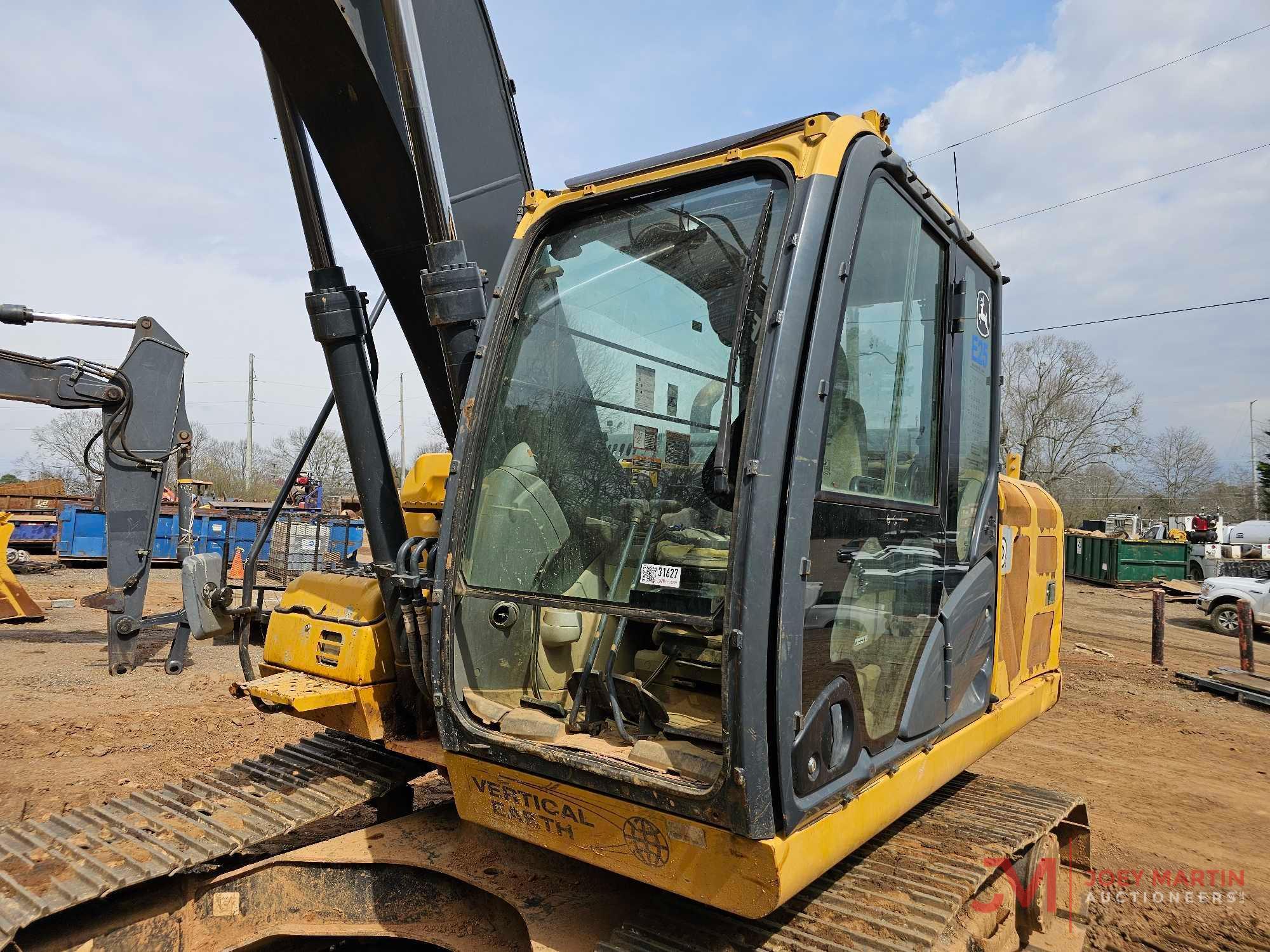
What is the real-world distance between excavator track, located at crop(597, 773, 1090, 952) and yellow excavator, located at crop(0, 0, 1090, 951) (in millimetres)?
13

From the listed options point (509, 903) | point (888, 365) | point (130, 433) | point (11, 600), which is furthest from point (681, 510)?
point (11, 600)

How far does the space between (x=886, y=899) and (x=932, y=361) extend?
157 cm

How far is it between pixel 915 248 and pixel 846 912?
6.10 feet

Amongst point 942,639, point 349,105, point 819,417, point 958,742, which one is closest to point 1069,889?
point 958,742

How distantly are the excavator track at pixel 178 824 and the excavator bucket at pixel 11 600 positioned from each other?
1098cm

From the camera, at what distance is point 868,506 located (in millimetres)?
2289

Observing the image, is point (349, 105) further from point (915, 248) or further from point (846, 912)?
point (846, 912)

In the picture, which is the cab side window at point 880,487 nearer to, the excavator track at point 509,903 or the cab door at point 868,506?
the cab door at point 868,506

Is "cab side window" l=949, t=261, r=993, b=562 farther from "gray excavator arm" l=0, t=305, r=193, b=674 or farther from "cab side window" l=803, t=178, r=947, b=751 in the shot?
"gray excavator arm" l=0, t=305, r=193, b=674

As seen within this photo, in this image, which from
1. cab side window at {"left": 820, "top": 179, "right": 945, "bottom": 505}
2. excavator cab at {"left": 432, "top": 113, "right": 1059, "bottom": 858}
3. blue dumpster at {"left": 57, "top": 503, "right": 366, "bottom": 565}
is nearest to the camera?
excavator cab at {"left": 432, "top": 113, "right": 1059, "bottom": 858}

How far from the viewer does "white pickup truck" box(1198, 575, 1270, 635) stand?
13.9 meters

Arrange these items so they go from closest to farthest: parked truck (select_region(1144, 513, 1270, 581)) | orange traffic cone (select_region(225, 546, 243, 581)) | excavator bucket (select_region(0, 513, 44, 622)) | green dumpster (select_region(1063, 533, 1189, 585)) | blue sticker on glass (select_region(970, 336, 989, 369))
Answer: blue sticker on glass (select_region(970, 336, 989, 369)), excavator bucket (select_region(0, 513, 44, 622)), orange traffic cone (select_region(225, 546, 243, 581)), parked truck (select_region(1144, 513, 1270, 581)), green dumpster (select_region(1063, 533, 1189, 585))

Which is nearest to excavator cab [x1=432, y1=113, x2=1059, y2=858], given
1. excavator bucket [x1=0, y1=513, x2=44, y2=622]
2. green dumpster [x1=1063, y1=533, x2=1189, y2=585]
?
excavator bucket [x1=0, y1=513, x2=44, y2=622]

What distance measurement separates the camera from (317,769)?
3115 millimetres
